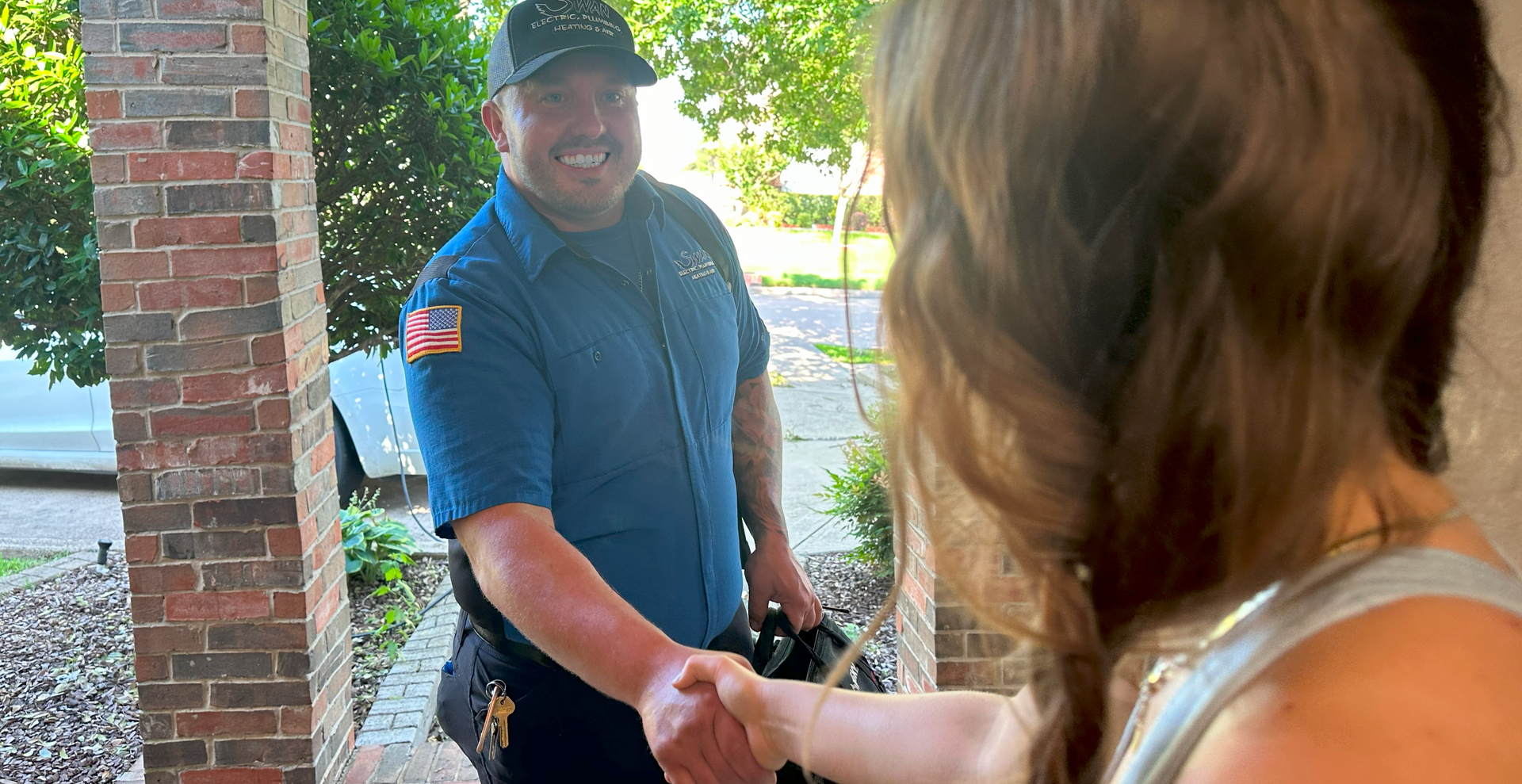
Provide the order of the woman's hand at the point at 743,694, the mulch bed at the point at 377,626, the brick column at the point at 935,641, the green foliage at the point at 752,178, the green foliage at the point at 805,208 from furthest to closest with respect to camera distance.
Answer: the green foliage at the point at 805,208
the green foliage at the point at 752,178
the mulch bed at the point at 377,626
the brick column at the point at 935,641
the woman's hand at the point at 743,694

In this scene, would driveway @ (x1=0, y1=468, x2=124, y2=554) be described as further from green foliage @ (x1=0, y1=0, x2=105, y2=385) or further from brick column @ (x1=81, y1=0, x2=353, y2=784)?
brick column @ (x1=81, y1=0, x2=353, y2=784)

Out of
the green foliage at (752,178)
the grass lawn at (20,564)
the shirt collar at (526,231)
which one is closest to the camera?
the shirt collar at (526,231)

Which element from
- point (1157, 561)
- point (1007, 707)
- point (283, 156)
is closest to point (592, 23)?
point (283, 156)

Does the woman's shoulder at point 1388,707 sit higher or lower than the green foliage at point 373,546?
higher

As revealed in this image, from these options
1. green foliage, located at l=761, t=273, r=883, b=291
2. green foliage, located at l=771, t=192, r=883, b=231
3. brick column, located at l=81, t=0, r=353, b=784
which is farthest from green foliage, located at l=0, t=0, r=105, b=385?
green foliage, located at l=761, t=273, r=883, b=291

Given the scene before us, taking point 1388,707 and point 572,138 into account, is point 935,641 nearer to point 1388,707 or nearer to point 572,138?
point 572,138

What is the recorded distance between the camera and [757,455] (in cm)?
281

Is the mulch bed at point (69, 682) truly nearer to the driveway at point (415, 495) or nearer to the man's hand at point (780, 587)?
the driveway at point (415, 495)

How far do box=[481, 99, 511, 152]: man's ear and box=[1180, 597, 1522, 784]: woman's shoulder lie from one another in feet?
7.71

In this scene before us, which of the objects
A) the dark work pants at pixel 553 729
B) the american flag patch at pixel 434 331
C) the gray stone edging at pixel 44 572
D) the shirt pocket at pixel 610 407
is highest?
the american flag patch at pixel 434 331

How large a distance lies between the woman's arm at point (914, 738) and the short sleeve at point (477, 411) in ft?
2.32

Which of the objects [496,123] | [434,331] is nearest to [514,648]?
[434,331]

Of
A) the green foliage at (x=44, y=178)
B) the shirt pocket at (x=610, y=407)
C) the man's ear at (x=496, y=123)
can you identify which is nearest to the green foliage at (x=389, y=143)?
the green foliage at (x=44, y=178)

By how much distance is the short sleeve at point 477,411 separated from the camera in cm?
201
